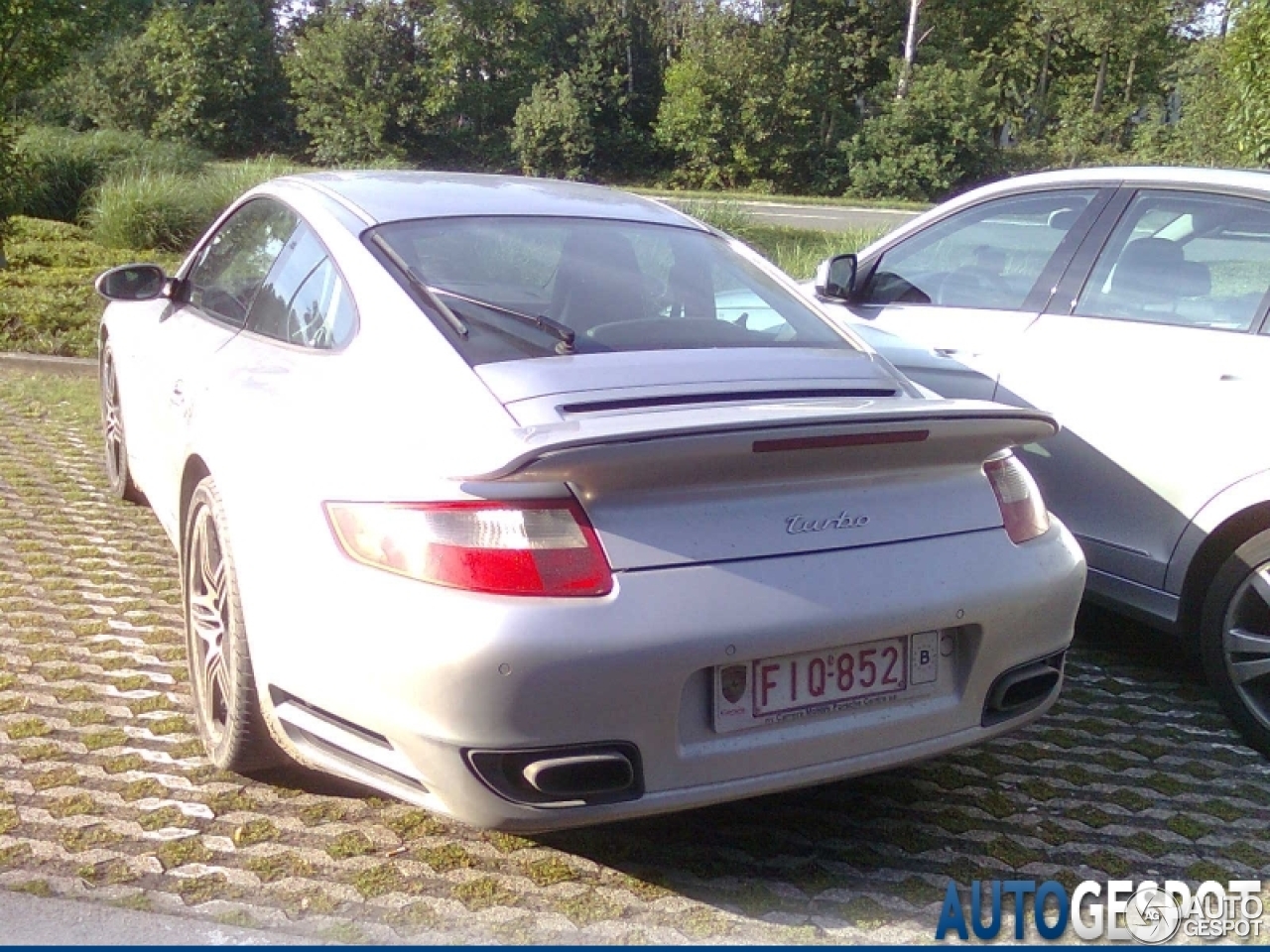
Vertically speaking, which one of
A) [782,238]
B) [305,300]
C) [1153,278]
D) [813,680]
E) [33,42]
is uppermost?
[33,42]

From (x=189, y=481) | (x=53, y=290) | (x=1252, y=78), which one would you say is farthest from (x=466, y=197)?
(x=1252, y=78)

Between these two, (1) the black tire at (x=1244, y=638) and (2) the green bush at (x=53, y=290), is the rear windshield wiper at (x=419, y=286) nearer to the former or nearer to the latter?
(1) the black tire at (x=1244, y=638)

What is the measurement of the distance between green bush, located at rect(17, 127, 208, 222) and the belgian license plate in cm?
1511

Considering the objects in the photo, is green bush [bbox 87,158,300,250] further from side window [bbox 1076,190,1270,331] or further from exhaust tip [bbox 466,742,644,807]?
exhaust tip [bbox 466,742,644,807]

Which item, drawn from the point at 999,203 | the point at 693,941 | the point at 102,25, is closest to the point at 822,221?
the point at 102,25

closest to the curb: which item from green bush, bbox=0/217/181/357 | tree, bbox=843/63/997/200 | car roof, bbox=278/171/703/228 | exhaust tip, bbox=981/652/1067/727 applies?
green bush, bbox=0/217/181/357

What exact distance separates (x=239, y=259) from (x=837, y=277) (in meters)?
2.32

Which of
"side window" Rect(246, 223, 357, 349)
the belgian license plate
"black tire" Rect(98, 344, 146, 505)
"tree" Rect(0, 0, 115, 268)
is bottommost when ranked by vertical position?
"black tire" Rect(98, 344, 146, 505)

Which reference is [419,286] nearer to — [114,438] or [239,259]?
[239,259]

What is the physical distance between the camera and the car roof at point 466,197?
12.4ft

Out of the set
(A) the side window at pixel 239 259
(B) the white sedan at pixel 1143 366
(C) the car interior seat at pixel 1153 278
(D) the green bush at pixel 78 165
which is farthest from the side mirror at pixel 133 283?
(D) the green bush at pixel 78 165

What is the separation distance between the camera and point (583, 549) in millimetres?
2627

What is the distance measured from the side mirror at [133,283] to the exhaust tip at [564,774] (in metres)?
2.82

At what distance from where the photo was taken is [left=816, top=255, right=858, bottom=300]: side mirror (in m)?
5.21
